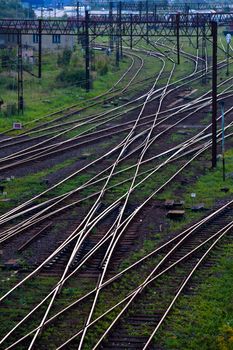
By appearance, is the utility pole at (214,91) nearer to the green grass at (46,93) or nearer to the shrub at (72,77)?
the green grass at (46,93)

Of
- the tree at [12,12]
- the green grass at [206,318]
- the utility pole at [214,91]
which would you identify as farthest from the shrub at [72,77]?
the tree at [12,12]

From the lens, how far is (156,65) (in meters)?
41.2

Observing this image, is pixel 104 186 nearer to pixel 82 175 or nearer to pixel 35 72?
pixel 82 175

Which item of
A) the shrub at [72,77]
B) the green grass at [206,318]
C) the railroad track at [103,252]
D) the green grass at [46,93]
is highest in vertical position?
the shrub at [72,77]

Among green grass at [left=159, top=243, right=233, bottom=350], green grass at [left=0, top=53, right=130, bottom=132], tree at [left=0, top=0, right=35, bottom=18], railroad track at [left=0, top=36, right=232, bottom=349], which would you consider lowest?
green grass at [left=159, top=243, right=233, bottom=350]

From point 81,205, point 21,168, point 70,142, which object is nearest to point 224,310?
point 81,205

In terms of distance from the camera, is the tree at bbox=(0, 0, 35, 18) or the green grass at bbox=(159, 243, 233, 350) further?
the tree at bbox=(0, 0, 35, 18)

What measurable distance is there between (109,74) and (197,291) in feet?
92.6

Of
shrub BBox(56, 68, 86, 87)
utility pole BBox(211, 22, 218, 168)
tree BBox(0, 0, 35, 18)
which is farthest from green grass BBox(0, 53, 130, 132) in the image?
tree BBox(0, 0, 35, 18)

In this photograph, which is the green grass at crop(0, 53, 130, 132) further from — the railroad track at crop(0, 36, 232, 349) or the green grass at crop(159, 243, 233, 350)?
the green grass at crop(159, 243, 233, 350)

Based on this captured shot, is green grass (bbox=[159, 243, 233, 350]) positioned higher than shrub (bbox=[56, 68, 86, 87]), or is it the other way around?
shrub (bbox=[56, 68, 86, 87])

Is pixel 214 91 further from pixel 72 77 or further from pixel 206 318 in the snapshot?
pixel 72 77

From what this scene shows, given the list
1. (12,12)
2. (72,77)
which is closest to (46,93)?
(72,77)

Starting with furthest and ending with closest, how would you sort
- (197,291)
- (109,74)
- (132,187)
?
(109,74) → (132,187) → (197,291)
